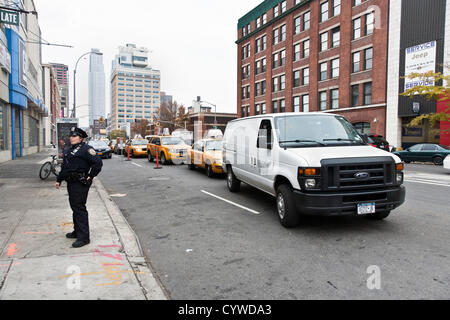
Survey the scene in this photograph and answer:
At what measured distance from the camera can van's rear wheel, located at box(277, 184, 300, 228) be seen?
18.6 feet

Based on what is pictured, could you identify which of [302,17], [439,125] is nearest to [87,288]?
[439,125]

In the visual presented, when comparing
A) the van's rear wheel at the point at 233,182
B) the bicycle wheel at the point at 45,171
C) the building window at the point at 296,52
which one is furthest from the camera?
the building window at the point at 296,52

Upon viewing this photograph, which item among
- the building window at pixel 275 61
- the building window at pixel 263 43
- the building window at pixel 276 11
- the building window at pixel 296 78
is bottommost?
the building window at pixel 296 78

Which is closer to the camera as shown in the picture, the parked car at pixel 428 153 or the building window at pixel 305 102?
the parked car at pixel 428 153

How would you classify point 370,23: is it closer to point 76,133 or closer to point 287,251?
point 287,251

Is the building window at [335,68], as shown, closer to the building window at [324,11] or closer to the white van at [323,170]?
the building window at [324,11]

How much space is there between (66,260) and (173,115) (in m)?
70.3

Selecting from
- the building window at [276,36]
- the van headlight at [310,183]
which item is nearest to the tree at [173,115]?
the building window at [276,36]

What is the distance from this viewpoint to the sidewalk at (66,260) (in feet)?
11.2

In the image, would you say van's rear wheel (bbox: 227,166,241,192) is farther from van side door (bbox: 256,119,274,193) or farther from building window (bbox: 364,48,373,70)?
building window (bbox: 364,48,373,70)

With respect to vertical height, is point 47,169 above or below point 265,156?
below

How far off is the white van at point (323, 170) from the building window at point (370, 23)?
1145 inches

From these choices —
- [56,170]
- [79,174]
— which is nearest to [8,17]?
[56,170]

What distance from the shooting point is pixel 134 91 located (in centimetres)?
18325
